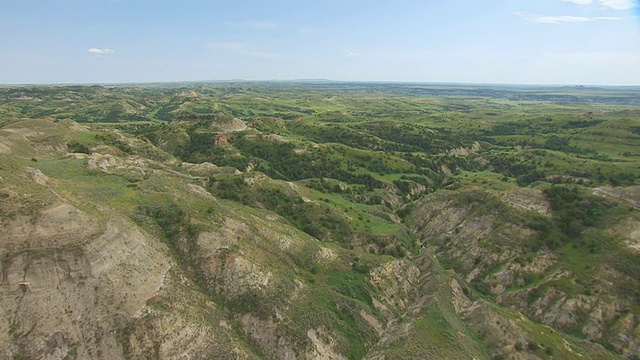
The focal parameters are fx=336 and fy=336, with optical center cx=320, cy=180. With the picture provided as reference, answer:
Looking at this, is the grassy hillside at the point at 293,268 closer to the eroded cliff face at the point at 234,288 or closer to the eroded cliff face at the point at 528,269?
the eroded cliff face at the point at 234,288

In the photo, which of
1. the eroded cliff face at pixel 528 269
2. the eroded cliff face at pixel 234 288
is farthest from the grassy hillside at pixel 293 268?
the eroded cliff face at pixel 528 269

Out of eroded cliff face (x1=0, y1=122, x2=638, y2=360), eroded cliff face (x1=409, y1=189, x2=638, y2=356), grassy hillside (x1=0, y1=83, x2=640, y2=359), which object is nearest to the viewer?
eroded cliff face (x1=0, y1=122, x2=638, y2=360)

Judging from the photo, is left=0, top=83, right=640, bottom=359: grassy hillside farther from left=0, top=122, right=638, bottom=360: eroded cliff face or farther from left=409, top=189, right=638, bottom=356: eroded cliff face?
left=409, top=189, right=638, bottom=356: eroded cliff face

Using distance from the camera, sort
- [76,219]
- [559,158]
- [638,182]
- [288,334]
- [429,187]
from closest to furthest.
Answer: [76,219]
[288,334]
[638,182]
[429,187]
[559,158]

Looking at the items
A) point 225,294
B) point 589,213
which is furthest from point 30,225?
point 589,213

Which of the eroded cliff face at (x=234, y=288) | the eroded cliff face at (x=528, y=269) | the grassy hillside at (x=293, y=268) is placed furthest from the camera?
the eroded cliff face at (x=528, y=269)

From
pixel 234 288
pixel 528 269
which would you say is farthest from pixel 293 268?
pixel 528 269

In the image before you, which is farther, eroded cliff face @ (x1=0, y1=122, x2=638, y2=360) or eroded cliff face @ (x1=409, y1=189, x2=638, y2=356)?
eroded cliff face @ (x1=409, y1=189, x2=638, y2=356)

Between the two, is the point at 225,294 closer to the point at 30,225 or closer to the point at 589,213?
the point at 30,225

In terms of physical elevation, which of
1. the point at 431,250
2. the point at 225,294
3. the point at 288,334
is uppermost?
the point at 225,294

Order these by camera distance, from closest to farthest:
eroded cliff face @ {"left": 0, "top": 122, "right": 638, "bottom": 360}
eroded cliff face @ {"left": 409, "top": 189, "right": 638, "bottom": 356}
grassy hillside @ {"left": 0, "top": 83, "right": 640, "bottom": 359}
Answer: eroded cliff face @ {"left": 0, "top": 122, "right": 638, "bottom": 360}
grassy hillside @ {"left": 0, "top": 83, "right": 640, "bottom": 359}
eroded cliff face @ {"left": 409, "top": 189, "right": 638, "bottom": 356}

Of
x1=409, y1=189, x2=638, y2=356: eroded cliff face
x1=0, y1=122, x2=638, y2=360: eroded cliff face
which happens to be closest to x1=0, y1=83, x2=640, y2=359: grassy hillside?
x1=0, y1=122, x2=638, y2=360: eroded cliff face
